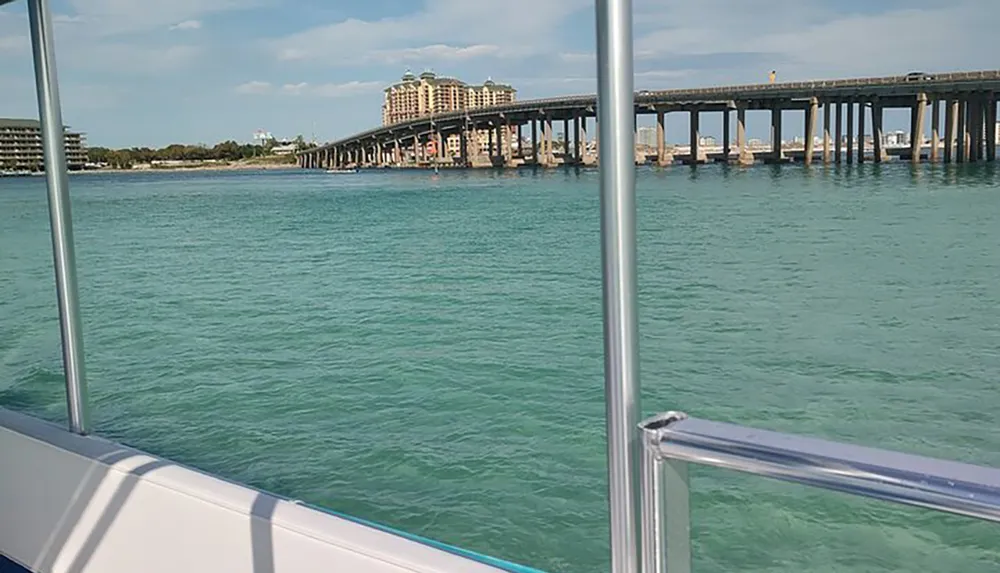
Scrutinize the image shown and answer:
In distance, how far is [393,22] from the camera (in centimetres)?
5041

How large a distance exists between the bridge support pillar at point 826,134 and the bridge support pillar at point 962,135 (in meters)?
5.29

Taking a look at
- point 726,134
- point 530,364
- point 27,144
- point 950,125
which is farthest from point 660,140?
point 27,144

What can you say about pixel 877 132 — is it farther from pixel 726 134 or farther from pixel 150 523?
pixel 150 523

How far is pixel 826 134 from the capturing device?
43.1 metres

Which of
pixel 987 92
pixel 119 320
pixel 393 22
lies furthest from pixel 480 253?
pixel 393 22

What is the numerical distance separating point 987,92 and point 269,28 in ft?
114

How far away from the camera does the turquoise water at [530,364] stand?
14.0 feet

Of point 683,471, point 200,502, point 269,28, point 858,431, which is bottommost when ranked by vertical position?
point 858,431

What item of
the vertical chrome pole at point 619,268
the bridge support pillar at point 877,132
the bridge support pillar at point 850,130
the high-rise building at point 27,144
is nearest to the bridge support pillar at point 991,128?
the bridge support pillar at point 877,132

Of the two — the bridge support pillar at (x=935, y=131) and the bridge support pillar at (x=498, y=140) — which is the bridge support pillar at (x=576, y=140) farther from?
the bridge support pillar at (x=935, y=131)

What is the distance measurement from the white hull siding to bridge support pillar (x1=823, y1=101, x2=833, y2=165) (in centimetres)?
4269

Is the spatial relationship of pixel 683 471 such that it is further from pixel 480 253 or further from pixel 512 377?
pixel 480 253

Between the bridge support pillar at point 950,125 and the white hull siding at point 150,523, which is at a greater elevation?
the bridge support pillar at point 950,125

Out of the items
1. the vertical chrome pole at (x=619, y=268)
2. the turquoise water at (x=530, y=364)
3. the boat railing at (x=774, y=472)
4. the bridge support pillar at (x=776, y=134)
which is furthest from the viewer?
the bridge support pillar at (x=776, y=134)
